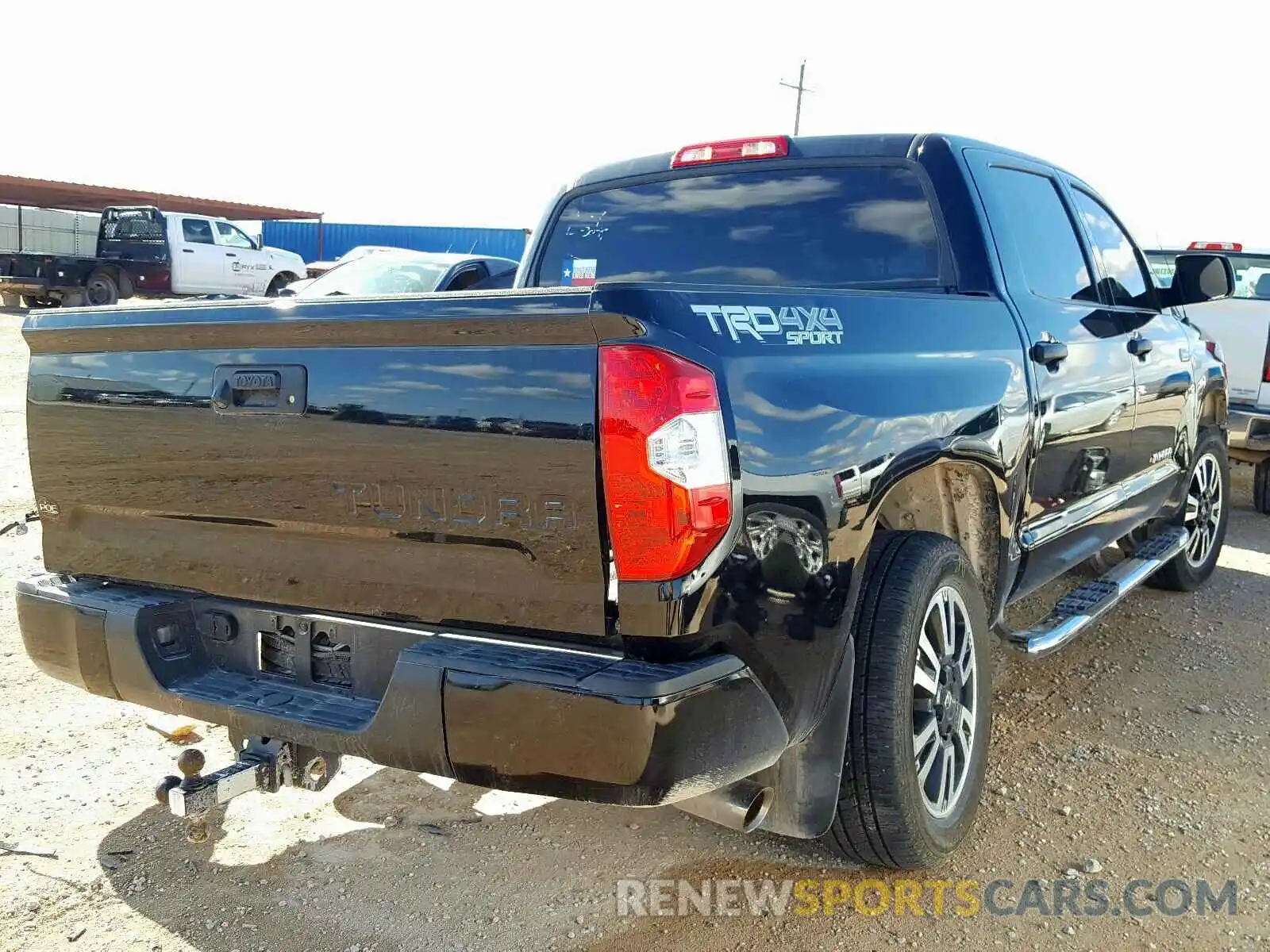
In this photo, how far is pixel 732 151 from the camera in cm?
379

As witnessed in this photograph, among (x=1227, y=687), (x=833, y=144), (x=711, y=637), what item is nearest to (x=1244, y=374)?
(x=1227, y=687)

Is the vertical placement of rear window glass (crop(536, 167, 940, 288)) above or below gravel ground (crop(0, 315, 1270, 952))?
above

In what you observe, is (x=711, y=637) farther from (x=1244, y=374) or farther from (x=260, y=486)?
(x=1244, y=374)

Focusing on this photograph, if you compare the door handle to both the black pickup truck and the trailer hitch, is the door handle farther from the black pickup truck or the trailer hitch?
the trailer hitch

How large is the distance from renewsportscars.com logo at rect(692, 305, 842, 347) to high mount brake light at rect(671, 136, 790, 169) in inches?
53.1

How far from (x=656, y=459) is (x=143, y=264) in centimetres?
2080

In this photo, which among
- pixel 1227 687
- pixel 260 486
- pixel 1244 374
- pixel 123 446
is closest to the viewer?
pixel 260 486

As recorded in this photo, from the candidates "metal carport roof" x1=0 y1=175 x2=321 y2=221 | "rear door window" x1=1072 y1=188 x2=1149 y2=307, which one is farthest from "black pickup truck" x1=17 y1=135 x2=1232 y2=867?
"metal carport roof" x1=0 y1=175 x2=321 y2=221

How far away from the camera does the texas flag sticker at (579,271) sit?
413 centimetres

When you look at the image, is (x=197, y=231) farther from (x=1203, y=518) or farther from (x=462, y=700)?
(x=462, y=700)

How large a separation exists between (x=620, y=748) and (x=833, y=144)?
2329 mm

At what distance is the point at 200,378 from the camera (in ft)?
8.56

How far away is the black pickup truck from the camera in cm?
214

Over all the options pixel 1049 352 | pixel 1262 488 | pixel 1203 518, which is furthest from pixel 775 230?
pixel 1262 488
